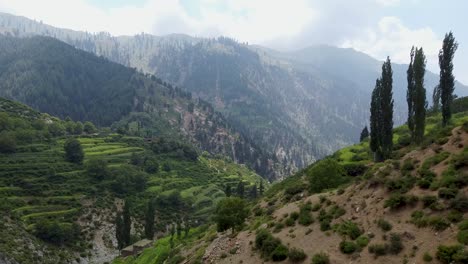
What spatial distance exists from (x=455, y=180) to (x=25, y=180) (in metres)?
122

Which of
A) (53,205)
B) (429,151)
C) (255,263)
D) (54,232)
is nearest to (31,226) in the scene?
(54,232)

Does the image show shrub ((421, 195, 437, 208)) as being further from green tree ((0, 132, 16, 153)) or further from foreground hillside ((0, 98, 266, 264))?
green tree ((0, 132, 16, 153))

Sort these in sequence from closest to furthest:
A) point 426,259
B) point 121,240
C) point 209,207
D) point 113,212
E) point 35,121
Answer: point 426,259, point 121,240, point 113,212, point 209,207, point 35,121

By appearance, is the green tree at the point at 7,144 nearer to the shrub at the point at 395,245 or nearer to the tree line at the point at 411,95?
the tree line at the point at 411,95

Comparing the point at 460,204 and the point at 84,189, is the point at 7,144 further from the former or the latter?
the point at 460,204

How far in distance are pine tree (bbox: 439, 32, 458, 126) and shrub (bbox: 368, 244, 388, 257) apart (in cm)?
3560

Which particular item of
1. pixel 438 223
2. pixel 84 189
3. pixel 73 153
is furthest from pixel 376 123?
pixel 73 153

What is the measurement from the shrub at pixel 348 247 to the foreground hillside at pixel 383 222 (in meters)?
0.08

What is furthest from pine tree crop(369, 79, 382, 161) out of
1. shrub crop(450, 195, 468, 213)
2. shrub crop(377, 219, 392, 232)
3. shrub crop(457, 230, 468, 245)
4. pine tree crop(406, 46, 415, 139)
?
shrub crop(457, 230, 468, 245)

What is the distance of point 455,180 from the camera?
31578mm

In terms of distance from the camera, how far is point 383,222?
3259 centimetres

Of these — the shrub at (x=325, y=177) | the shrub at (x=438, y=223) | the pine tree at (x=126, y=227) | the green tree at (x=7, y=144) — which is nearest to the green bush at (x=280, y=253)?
the shrub at (x=438, y=223)

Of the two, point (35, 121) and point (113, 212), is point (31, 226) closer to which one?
point (113, 212)

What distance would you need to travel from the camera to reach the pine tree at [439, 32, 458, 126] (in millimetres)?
58438
